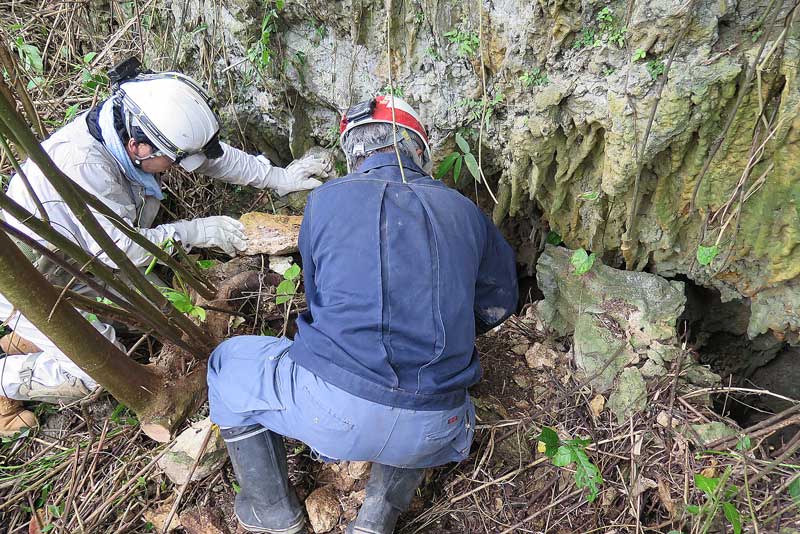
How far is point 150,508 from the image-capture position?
7.54 feet

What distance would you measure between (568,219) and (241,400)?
181 cm

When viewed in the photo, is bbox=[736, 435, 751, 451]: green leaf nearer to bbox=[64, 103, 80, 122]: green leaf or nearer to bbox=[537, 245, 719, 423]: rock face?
bbox=[537, 245, 719, 423]: rock face

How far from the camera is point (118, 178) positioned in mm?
2516

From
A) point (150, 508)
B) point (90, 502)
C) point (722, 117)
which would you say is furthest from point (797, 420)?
point (90, 502)

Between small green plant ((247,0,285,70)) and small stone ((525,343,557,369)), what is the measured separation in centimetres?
205

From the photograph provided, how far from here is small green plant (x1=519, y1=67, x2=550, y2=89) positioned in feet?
7.14

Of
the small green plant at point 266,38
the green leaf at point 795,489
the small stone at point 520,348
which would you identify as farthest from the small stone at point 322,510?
the small green plant at point 266,38

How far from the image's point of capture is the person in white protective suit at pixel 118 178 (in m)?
2.33

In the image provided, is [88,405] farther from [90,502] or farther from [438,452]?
[438,452]

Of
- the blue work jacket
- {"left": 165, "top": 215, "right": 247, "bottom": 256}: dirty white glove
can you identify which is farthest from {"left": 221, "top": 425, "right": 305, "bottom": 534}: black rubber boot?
{"left": 165, "top": 215, "right": 247, "bottom": 256}: dirty white glove

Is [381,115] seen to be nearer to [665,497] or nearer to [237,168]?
[237,168]

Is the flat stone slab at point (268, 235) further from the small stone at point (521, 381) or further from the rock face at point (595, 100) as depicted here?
the small stone at point (521, 381)

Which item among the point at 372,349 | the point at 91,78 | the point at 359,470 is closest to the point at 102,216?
the point at 91,78

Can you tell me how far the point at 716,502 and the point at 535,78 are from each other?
5.67 feet
